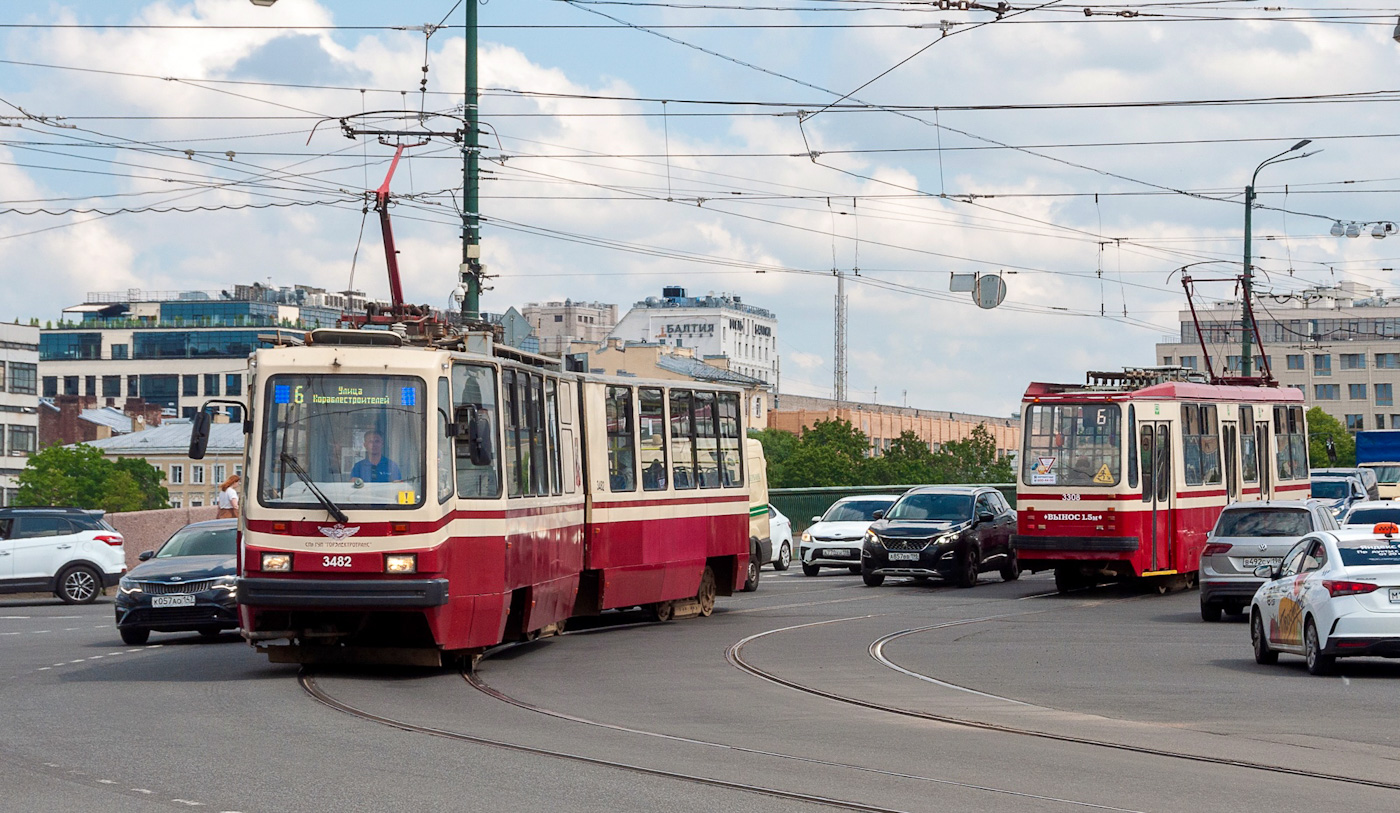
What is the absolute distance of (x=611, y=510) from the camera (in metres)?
21.9

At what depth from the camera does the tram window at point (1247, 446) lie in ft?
109

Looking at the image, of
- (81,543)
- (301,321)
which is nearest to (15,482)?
(301,321)

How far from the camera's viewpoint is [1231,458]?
107 feet

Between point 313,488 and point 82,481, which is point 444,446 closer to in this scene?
point 313,488

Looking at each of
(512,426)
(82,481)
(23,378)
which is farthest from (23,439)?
(512,426)

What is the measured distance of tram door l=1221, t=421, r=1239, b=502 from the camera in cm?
3250

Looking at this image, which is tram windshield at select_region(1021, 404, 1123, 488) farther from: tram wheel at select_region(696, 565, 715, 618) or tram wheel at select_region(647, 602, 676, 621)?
tram wheel at select_region(647, 602, 676, 621)

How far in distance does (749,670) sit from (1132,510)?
43.6ft

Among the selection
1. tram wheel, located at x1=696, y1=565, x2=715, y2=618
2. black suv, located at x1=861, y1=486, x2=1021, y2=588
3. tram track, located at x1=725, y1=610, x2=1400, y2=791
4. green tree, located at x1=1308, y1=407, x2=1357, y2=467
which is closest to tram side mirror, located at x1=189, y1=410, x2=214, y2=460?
tram track, located at x1=725, y1=610, x2=1400, y2=791

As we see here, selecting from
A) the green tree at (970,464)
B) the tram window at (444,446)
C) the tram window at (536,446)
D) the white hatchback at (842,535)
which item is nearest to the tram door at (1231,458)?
the white hatchback at (842,535)

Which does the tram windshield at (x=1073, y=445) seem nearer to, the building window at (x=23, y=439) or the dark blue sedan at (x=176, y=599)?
the dark blue sedan at (x=176, y=599)

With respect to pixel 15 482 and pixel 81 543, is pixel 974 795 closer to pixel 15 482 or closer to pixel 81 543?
pixel 81 543

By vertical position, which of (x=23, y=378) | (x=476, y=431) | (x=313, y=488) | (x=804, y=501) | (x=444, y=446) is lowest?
(x=804, y=501)

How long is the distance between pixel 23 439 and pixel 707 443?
111085 mm
